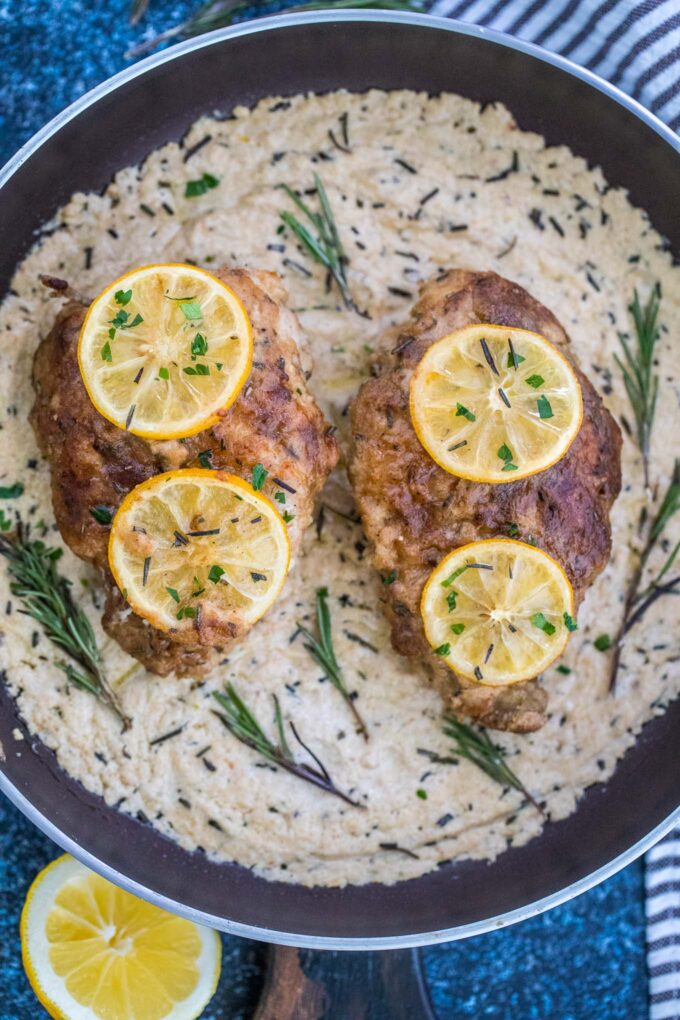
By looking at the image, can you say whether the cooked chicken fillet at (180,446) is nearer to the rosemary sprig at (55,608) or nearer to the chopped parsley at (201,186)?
the rosemary sprig at (55,608)

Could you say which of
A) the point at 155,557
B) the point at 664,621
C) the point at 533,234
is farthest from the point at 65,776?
the point at 533,234

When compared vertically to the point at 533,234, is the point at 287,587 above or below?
below

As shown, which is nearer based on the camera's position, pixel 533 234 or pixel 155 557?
pixel 155 557

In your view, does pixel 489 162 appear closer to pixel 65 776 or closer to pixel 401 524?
pixel 401 524

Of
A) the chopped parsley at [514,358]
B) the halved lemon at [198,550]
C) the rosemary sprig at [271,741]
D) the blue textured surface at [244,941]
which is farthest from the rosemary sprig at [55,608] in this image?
the chopped parsley at [514,358]

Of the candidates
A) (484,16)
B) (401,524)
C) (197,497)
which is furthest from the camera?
(484,16)

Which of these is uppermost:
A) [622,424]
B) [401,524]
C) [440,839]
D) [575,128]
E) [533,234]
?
[575,128]

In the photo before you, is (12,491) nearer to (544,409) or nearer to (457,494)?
(457,494)
